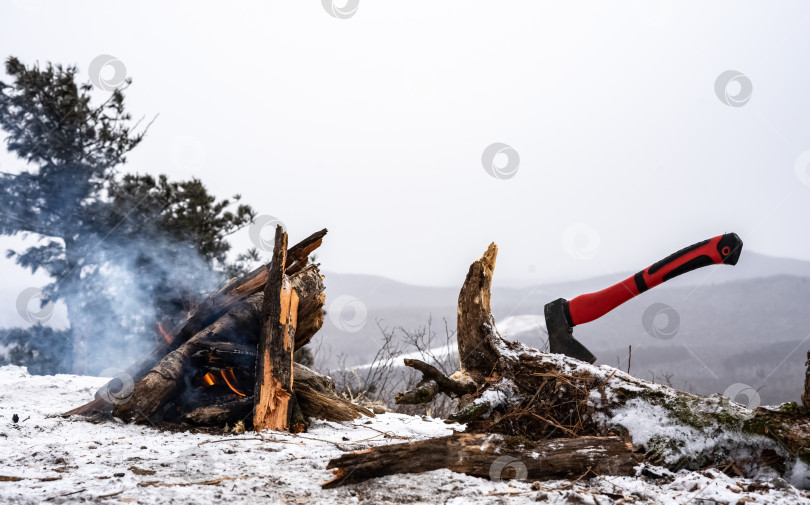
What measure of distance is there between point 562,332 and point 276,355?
2587mm

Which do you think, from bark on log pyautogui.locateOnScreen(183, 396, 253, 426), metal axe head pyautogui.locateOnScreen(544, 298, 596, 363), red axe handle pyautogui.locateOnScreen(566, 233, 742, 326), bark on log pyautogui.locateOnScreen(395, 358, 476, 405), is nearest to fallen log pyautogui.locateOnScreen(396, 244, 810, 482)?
bark on log pyautogui.locateOnScreen(395, 358, 476, 405)

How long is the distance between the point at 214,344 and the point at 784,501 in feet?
15.7

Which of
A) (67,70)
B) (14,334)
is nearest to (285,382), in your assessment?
(14,334)

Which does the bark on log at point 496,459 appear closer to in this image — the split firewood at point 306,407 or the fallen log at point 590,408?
the fallen log at point 590,408

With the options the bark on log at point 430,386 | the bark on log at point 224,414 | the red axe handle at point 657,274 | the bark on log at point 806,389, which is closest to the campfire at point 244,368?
the bark on log at point 224,414

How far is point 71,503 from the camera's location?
3.03m

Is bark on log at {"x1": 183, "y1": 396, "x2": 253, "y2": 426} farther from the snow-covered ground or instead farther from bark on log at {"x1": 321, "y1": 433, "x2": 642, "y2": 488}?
bark on log at {"x1": 321, "y1": 433, "x2": 642, "y2": 488}

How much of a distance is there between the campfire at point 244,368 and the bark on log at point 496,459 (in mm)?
2243

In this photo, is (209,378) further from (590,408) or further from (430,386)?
(590,408)

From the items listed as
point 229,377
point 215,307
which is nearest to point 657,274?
point 229,377

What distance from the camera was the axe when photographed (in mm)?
4484

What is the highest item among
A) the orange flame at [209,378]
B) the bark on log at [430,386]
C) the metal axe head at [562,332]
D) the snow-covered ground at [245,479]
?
the metal axe head at [562,332]

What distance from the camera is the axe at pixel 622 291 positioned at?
14.7ft

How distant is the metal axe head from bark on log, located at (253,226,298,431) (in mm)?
2428
